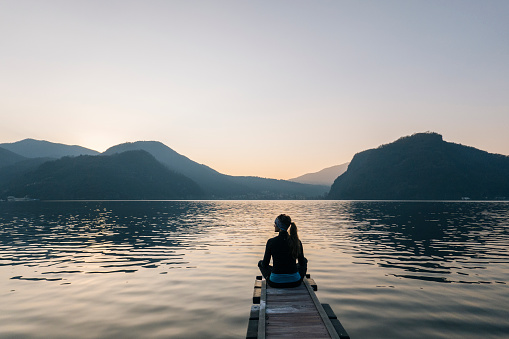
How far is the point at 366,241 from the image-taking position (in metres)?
36.6

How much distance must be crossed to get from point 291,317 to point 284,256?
8.35 feet

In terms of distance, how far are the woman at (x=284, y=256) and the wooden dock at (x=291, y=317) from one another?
0.41 metres

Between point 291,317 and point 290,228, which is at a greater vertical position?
point 290,228

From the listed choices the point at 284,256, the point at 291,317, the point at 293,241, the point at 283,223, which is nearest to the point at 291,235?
the point at 293,241

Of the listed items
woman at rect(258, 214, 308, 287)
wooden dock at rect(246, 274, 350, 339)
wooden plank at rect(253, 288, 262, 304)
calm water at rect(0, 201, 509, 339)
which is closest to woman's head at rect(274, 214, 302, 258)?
woman at rect(258, 214, 308, 287)

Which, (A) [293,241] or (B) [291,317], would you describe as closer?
(B) [291,317]

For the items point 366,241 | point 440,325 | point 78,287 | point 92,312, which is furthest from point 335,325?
point 366,241

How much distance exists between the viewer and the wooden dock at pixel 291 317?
345 inches

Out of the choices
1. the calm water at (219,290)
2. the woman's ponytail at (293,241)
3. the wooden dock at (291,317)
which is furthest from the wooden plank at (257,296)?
the woman's ponytail at (293,241)

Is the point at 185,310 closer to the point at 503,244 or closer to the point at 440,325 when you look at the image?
the point at 440,325

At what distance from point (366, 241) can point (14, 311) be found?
103 ft

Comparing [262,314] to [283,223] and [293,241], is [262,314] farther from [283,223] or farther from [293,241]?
[283,223]

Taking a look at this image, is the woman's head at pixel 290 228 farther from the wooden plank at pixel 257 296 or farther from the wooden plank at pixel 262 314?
the wooden plank at pixel 257 296

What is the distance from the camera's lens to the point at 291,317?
1005cm
